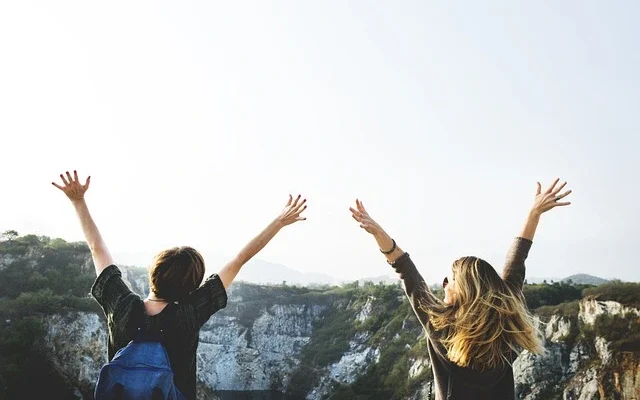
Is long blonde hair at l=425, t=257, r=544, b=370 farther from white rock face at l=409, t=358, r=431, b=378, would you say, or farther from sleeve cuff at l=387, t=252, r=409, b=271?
white rock face at l=409, t=358, r=431, b=378

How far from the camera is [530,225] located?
394 cm

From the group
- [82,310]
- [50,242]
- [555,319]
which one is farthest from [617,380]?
[50,242]

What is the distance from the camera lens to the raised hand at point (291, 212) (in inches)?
161

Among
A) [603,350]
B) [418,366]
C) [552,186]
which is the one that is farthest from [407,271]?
[418,366]

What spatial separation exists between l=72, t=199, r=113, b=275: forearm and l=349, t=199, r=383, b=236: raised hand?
5.49ft

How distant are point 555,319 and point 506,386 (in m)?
50.8

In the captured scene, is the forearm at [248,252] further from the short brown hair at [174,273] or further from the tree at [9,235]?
the tree at [9,235]

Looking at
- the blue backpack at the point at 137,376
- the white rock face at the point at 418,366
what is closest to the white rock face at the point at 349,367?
the white rock face at the point at 418,366

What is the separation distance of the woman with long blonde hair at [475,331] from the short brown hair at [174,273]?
1.35 m

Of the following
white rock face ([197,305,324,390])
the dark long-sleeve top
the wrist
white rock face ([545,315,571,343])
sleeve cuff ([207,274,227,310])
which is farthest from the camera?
white rock face ([197,305,324,390])

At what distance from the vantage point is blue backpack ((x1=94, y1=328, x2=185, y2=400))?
252 centimetres

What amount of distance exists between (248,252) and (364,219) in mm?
847

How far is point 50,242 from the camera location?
2569 inches

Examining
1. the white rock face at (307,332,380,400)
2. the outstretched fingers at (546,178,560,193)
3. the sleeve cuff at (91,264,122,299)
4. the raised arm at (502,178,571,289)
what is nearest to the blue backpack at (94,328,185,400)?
the sleeve cuff at (91,264,122,299)
